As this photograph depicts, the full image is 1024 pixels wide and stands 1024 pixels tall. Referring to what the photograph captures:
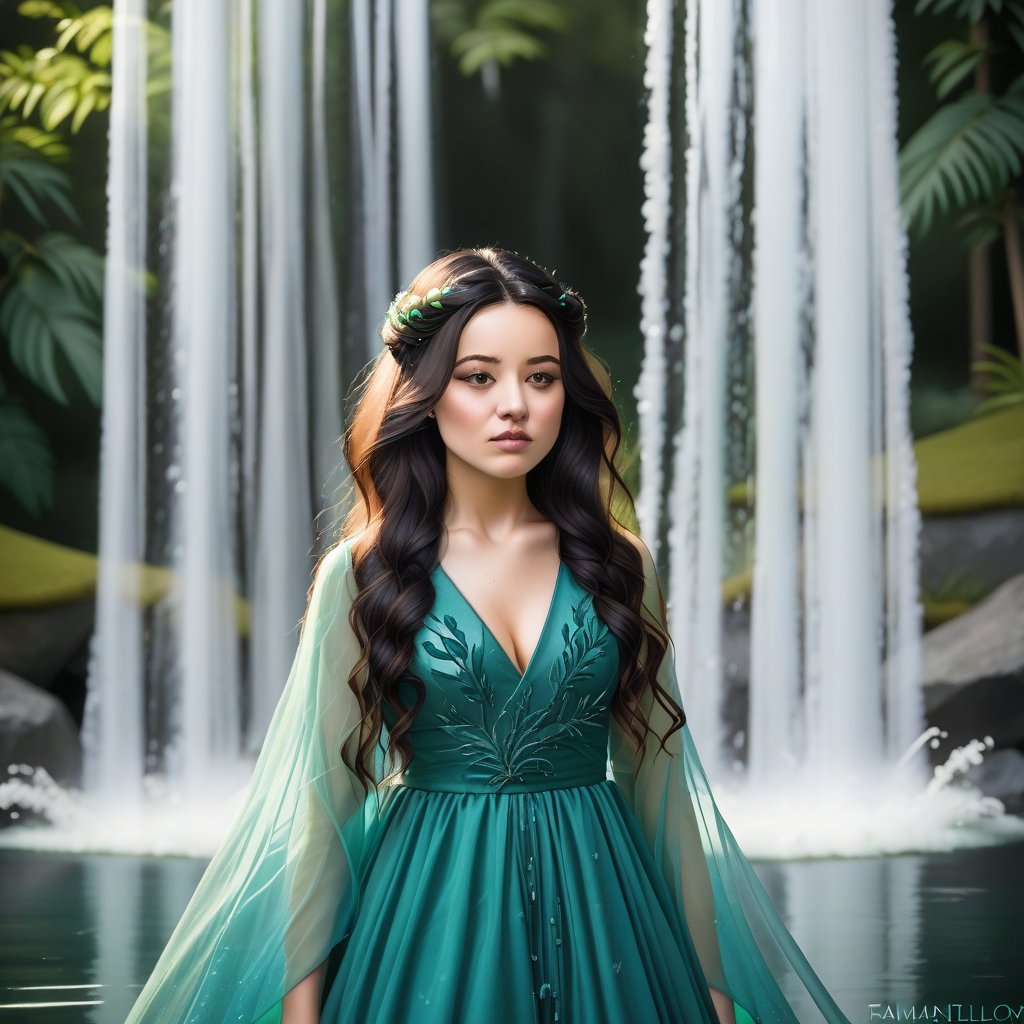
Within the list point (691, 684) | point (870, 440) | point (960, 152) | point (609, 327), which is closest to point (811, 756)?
point (691, 684)

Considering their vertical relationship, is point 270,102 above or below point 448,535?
above

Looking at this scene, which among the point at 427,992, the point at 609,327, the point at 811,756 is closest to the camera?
the point at 427,992

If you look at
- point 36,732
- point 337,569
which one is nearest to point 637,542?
point 337,569

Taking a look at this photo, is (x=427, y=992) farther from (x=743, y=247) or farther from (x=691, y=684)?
(x=743, y=247)

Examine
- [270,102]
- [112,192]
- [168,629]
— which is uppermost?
[270,102]

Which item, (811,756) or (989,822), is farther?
(811,756)

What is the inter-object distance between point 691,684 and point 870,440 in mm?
1498

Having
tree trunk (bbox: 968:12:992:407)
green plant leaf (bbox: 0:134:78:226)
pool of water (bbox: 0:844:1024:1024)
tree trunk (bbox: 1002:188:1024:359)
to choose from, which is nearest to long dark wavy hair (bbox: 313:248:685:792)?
pool of water (bbox: 0:844:1024:1024)

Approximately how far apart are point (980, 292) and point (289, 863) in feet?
20.9

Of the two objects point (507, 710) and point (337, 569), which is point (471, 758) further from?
point (337, 569)

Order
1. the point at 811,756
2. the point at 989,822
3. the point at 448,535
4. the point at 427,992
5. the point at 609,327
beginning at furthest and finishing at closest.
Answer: the point at 609,327, the point at 811,756, the point at 989,822, the point at 448,535, the point at 427,992

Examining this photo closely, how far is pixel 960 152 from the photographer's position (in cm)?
707

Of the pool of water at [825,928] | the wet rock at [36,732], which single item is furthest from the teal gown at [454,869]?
the wet rock at [36,732]

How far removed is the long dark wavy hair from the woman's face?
0.02m
